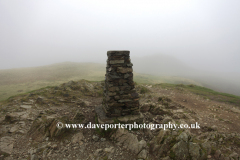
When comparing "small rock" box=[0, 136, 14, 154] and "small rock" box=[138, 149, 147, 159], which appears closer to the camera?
"small rock" box=[138, 149, 147, 159]

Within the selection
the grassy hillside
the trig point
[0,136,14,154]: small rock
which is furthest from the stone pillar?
the grassy hillside

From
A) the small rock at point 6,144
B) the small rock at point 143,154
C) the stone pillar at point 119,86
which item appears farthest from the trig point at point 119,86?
the small rock at point 6,144

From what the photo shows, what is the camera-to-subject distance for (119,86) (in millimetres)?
6590

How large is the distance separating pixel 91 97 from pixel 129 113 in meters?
5.56

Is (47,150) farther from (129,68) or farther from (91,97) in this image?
(91,97)

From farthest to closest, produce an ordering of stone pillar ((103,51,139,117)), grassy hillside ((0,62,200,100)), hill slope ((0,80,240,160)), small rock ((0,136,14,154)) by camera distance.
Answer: grassy hillside ((0,62,200,100)), stone pillar ((103,51,139,117)), small rock ((0,136,14,154)), hill slope ((0,80,240,160))

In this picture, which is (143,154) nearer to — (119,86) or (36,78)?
(119,86)

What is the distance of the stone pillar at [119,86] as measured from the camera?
642cm

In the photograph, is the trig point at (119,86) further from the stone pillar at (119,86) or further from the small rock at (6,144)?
the small rock at (6,144)

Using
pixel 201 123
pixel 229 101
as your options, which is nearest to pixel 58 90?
pixel 201 123

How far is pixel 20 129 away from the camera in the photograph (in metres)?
6.30

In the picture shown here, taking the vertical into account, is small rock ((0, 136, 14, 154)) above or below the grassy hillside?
below

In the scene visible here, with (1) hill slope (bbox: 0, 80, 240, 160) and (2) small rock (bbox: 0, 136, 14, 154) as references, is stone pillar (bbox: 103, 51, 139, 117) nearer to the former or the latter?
(1) hill slope (bbox: 0, 80, 240, 160)

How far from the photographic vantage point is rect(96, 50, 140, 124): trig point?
253 inches
